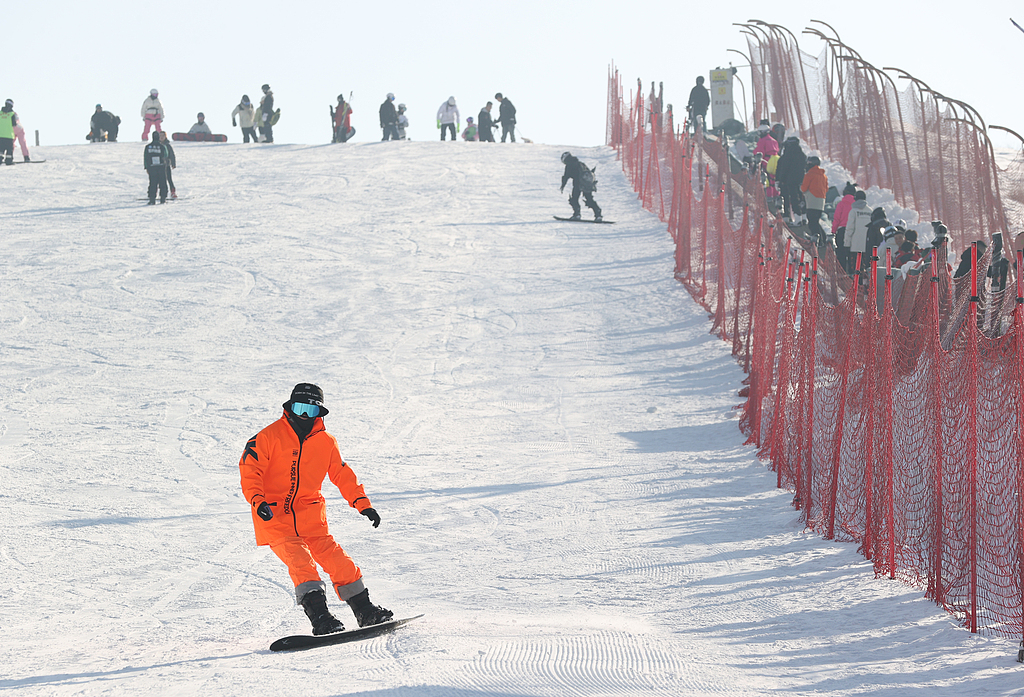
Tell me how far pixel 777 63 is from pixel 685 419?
1781cm

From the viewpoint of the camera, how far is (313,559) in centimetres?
558

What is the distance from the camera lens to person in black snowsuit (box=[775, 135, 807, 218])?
1711 cm

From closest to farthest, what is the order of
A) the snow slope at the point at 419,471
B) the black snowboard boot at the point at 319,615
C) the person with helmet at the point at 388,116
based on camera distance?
the snow slope at the point at 419,471 < the black snowboard boot at the point at 319,615 < the person with helmet at the point at 388,116

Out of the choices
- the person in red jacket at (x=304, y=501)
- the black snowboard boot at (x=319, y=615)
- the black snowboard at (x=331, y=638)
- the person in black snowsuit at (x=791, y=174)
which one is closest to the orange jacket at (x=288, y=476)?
the person in red jacket at (x=304, y=501)

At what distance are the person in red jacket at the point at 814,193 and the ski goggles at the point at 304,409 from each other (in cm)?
1227

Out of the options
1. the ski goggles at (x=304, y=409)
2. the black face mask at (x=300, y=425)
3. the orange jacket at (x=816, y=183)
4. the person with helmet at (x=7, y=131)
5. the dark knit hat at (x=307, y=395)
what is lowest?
the black face mask at (x=300, y=425)

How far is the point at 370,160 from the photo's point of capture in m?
25.6

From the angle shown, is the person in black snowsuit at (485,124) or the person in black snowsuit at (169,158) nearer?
the person in black snowsuit at (169,158)

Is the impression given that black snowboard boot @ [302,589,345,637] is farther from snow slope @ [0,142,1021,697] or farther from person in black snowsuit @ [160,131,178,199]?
person in black snowsuit @ [160,131,178,199]

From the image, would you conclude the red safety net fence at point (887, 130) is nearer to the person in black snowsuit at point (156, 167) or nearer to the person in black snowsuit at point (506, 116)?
the person in black snowsuit at point (506, 116)

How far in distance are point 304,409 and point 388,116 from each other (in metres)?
24.7

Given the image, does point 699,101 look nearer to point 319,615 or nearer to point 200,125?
point 200,125

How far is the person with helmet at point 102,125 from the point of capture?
97.5ft

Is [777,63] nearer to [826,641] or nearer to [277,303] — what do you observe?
[277,303]
